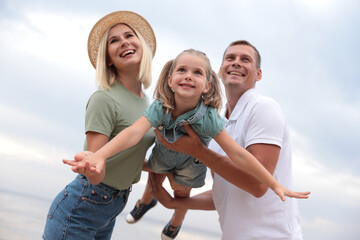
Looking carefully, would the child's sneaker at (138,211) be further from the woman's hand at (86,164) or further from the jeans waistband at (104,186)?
the woman's hand at (86,164)

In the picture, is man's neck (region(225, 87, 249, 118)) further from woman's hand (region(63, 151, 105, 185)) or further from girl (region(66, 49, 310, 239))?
woman's hand (region(63, 151, 105, 185))

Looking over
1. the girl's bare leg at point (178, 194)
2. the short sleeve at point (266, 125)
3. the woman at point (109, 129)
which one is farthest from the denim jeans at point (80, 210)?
the short sleeve at point (266, 125)

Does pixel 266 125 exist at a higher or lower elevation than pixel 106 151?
higher

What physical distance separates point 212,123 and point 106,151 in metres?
0.67

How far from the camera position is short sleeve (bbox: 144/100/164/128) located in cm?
226

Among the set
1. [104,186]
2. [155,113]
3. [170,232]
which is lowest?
[170,232]

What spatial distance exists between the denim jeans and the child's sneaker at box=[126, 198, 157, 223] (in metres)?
1.09

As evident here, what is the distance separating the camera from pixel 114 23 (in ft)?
9.12

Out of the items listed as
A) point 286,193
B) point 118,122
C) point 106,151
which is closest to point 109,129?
point 118,122

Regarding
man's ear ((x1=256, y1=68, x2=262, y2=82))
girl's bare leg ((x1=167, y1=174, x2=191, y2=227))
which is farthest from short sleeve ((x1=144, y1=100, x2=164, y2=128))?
man's ear ((x1=256, y1=68, x2=262, y2=82))

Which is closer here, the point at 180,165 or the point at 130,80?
the point at 130,80

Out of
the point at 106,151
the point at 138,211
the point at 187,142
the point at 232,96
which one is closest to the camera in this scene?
the point at 106,151

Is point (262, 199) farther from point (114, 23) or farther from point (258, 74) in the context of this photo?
point (114, 23)

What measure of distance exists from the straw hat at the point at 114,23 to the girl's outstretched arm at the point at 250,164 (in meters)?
1.15
